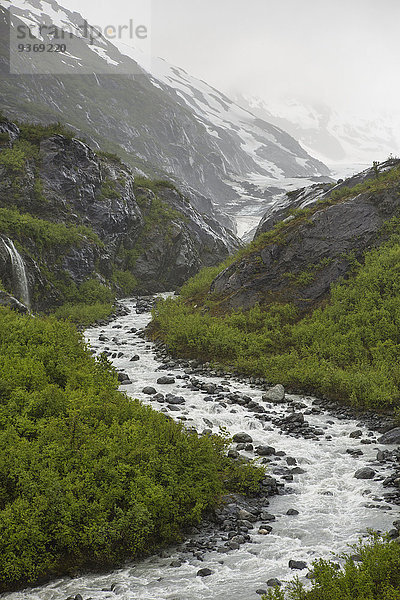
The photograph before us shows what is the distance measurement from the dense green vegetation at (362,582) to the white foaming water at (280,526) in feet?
4.47

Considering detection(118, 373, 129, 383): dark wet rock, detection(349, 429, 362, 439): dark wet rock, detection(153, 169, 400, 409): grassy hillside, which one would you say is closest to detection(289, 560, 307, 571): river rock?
detection(349, 429, 362, 439): dark wet rock

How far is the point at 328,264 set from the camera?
25.7 meters

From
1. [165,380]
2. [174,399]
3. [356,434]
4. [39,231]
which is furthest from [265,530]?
[39,231]

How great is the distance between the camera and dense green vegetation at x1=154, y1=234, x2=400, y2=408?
16688mm

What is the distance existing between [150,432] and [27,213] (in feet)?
106

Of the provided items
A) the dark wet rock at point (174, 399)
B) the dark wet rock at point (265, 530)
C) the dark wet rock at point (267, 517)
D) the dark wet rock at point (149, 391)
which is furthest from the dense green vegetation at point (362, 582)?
the dark wet rock at point (149, 391)

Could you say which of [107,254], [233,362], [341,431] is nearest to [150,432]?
[341,431]

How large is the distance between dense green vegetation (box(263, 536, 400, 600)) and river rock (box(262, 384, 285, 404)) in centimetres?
1004

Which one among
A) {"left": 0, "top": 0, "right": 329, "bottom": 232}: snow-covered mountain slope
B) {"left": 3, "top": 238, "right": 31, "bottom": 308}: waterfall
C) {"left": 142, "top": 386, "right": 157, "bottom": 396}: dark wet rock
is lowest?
{"left": 142, "top": 386, "right": 157, "bottom": 396}: dark wet rock

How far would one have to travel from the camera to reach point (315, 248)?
88.6ft

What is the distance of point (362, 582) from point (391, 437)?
26.1 feet

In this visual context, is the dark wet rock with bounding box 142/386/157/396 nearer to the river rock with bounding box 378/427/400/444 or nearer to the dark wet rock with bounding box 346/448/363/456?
the dark wet rock with bounding box 346/448/363/456

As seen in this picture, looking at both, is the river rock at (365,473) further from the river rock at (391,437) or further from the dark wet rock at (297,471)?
the river rock at (391,437)

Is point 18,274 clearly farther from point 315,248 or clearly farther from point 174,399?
point 315,248
